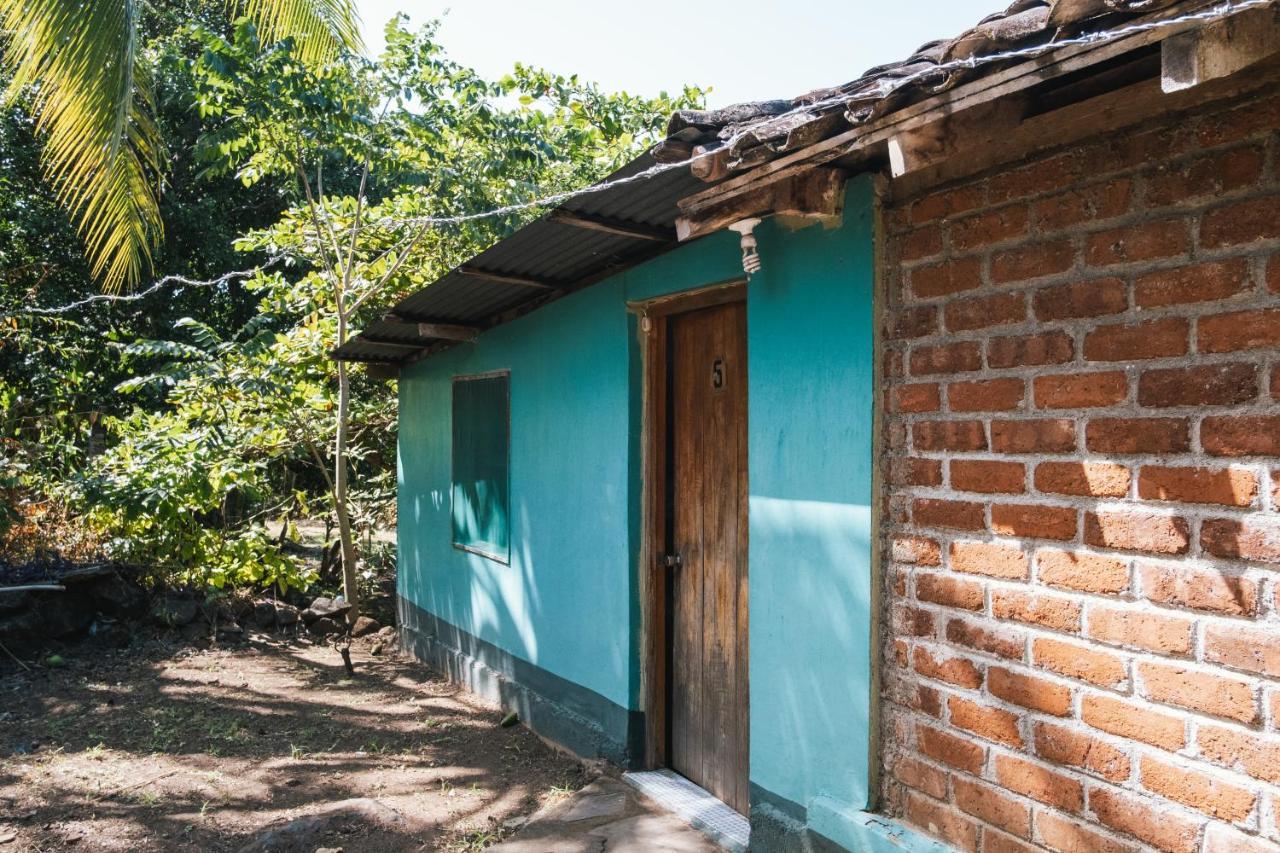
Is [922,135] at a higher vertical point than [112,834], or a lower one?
higher

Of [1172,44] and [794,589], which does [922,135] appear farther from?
[794,589]

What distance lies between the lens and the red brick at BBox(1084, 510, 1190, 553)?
207 centimetres

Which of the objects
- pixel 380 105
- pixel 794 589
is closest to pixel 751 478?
pixel 794 589

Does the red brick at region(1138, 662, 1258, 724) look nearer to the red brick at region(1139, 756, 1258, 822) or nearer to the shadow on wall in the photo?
the red brick at region(1139, 756, 1258, 822)

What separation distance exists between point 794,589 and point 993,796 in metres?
1.02

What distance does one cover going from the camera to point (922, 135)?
2223 mm

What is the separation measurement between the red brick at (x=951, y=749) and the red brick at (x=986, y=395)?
96cm

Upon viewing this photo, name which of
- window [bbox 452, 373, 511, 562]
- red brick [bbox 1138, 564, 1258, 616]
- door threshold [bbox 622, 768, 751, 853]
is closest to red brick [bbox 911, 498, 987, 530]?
red brick [bbox 1138, 564, 1258, 616]

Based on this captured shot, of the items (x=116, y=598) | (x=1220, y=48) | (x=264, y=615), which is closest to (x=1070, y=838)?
(x=1220, y=48)

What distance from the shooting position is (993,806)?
2.51 meters

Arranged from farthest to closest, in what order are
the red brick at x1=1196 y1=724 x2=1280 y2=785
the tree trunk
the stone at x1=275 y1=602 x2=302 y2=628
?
the stone at x1=275 y1=602 x2=302 y2=628, the tree trunk, the red brick at x1=1196 y1=724 x2=1280 y2=785

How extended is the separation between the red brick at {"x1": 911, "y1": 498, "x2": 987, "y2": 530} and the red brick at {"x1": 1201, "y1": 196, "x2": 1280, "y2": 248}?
3.03ft

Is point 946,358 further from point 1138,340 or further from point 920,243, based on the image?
point 1138,340

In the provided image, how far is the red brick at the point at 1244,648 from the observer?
189 cm
